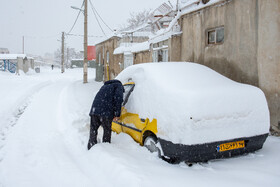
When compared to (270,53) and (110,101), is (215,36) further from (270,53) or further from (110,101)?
(110,101)

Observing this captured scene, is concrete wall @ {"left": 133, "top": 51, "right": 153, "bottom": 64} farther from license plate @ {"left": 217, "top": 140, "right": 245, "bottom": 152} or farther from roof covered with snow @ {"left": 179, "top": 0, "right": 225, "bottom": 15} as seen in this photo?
license plate @ {"left": 217, "top": 140, "right": 245, "bottom": 152}

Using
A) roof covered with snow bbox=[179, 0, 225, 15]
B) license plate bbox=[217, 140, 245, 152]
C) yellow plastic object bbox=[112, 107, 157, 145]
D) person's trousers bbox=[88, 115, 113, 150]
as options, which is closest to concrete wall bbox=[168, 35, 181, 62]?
roof covered with snow bbox=[179, 0, 225, 15]

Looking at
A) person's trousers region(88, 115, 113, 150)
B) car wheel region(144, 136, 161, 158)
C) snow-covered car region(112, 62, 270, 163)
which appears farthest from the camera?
person's trousers region(88, 115, 113, 150)

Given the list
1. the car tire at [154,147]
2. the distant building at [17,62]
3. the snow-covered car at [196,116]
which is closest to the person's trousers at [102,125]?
the snow-covered car at [196,116]

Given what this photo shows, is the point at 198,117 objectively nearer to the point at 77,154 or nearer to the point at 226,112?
the point at 226,112

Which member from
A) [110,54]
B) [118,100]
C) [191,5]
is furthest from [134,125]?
[110,54]

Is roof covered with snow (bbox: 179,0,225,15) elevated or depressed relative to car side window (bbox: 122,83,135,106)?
elevated

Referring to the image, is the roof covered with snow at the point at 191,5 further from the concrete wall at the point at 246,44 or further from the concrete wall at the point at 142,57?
the concrete wall at the point at 142,57

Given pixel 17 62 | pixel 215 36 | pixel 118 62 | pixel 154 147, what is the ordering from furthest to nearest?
1. pixel 17 62
2. pixel 118 62
3. pixel 215 36
4. pixel 154 147

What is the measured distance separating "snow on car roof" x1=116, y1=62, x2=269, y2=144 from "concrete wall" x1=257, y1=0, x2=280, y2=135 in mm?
1547

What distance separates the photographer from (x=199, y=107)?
3293 millimetres

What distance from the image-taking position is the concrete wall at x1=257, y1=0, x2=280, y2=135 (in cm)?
505

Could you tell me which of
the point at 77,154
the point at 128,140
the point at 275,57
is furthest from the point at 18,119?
the point at 275,57

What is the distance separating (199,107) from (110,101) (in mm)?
1908
